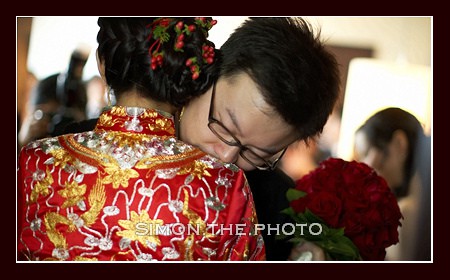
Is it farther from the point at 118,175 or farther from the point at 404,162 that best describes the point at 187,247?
the point at 404,162

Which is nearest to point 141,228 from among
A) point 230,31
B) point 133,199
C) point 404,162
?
point 133,199

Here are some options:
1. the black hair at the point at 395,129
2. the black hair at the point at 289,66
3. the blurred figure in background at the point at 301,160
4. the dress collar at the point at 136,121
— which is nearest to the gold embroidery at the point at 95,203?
the dress collar at the point at 136,121

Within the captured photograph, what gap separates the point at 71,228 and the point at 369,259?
785 millimetres

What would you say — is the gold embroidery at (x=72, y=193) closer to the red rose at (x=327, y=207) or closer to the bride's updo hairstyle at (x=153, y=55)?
the bride's updo hairstyle at (x=153, y=55)

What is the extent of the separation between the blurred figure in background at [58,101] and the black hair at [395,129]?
1.02 meters

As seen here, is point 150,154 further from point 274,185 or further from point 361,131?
point 361,131

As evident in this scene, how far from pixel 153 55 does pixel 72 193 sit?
0.32 meters

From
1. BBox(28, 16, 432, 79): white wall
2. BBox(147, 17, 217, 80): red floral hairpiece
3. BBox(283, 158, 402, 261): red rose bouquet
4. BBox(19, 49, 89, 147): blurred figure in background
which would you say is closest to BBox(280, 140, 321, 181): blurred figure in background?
BBox(28, 16, 432, 79): white wall

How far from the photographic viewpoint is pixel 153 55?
4.24 ft

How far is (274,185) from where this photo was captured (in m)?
1.93

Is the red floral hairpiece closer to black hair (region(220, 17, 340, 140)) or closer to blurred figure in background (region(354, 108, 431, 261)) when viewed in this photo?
black hair (region(220, 17, 340, 140))

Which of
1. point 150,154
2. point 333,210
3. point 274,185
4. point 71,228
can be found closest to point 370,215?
point 333,210

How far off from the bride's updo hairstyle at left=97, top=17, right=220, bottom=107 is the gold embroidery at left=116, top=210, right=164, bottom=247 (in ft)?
0.83

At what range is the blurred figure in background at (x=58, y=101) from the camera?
71.8 inches
